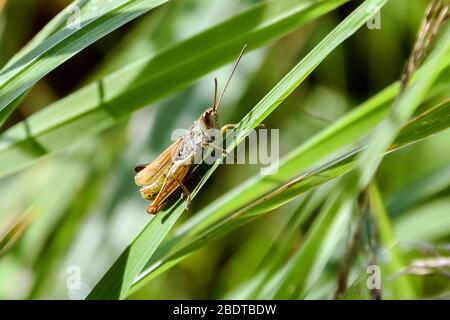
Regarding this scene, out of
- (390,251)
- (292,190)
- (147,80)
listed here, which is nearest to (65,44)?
(147,80)

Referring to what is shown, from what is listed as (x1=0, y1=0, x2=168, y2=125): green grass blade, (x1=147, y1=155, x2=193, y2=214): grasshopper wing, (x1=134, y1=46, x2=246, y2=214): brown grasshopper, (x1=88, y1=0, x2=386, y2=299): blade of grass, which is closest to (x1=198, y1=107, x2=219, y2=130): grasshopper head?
(x1=134, y1=46, x2=246, y2=214): brown grasshopper

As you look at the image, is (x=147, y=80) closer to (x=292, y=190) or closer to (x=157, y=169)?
(x=157, y=169)

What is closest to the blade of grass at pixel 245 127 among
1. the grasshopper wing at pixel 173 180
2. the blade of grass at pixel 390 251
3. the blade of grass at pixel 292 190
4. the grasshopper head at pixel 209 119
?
the blade of grass at pixel 292 190

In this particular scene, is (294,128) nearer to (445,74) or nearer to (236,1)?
(236,1)

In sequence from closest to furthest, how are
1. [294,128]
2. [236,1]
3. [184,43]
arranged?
[184,43] < [236,1] < [294,128]

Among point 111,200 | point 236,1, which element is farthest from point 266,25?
point 111,200

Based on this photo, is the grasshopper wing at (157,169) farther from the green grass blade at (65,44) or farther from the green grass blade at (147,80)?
the green grass blade at (65,44)

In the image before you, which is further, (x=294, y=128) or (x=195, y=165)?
(x=294, y=128)
